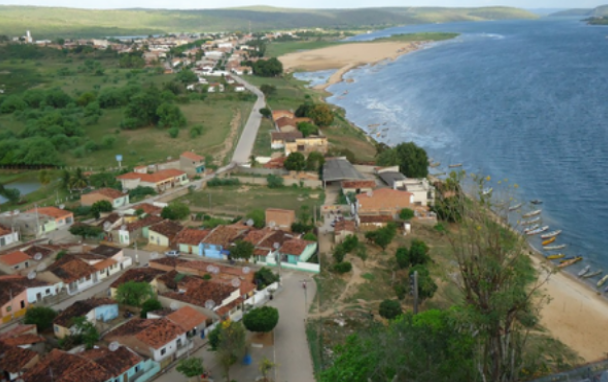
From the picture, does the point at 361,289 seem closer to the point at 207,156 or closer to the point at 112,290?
the point at 112,290

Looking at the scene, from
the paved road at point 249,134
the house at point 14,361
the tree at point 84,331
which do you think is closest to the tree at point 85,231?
the tree at point 84,331

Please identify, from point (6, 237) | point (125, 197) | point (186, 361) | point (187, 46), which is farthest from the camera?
point (187, 46)

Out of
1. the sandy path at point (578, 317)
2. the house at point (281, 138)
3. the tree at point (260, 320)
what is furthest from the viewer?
the house at point (281, 138)

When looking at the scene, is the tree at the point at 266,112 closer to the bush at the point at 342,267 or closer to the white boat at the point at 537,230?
the white boat at the point at 537,230

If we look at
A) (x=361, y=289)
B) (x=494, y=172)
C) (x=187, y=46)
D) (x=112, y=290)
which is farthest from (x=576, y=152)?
(x=187, y=46)

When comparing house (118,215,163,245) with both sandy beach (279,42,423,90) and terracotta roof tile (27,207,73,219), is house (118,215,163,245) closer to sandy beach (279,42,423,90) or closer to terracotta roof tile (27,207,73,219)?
terracotta roof tile (27,207,73,219)
